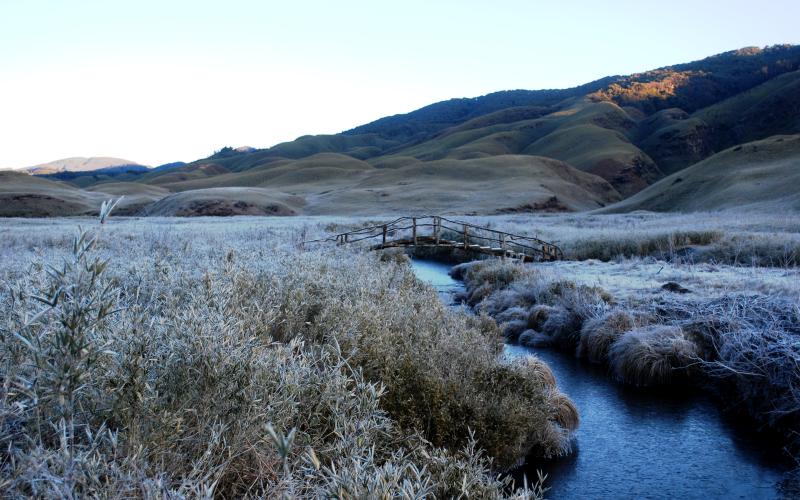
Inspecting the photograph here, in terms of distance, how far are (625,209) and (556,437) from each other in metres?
61.7

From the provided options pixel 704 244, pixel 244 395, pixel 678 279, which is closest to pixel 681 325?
pixel 678 279

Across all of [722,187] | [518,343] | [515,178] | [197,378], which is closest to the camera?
[197,378]

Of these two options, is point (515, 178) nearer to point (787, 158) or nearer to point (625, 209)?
point (625, 209)

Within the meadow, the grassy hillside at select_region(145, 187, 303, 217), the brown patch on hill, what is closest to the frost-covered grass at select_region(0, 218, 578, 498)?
the meadow

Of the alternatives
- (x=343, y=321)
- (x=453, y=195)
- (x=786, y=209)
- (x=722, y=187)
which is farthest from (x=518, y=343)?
(x=453, y=195)

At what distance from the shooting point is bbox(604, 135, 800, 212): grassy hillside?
4988 cm

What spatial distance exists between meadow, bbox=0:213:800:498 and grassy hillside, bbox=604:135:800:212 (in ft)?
116

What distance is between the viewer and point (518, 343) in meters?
14.7

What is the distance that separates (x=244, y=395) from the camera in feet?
14.6

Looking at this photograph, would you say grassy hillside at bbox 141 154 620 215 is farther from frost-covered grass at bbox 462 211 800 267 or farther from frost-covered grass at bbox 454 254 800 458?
frost-covered grass at bbox 454 254 800 458

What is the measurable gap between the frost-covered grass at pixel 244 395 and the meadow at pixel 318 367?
0.03 m

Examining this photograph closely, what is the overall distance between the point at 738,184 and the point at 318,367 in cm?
6208

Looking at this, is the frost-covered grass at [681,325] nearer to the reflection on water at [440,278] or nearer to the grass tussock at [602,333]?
the grass tussock at [602,333]

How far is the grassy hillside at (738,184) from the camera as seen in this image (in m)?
49.9
